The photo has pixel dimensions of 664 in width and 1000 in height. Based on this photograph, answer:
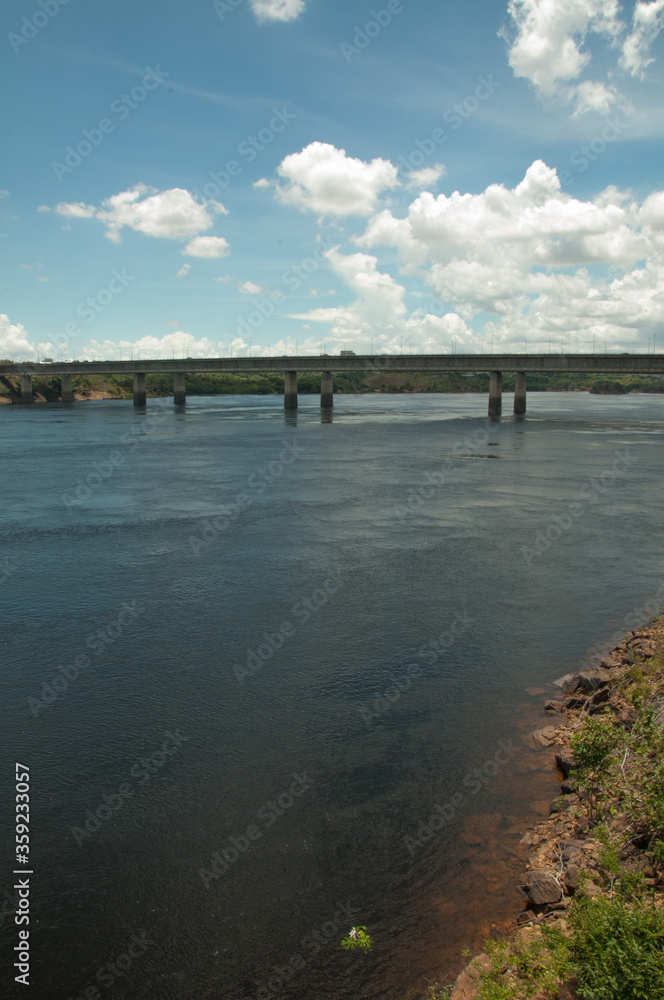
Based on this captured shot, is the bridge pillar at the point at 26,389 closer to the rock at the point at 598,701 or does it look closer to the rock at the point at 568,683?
the rock at the point at 568,683

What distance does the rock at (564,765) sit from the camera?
12321 mm

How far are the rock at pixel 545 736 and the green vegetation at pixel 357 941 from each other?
5.97 metres

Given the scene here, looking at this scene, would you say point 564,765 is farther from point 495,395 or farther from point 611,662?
point 495,395

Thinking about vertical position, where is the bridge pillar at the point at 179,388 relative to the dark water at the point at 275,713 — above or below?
above

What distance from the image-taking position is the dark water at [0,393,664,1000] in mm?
9320

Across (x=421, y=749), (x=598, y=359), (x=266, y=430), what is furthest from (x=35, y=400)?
(x=421, y=749)

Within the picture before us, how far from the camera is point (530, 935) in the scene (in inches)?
342

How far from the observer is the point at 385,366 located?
127 meters

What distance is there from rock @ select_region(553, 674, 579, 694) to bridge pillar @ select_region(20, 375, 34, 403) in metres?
186

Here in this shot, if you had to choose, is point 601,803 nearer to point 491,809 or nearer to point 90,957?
point 491,809

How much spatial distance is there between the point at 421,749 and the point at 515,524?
2215 cm

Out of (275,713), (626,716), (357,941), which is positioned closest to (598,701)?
(626,716)

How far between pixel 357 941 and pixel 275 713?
6.50 meters

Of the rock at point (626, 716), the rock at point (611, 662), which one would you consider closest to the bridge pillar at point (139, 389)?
the rock at point (611, 662)
